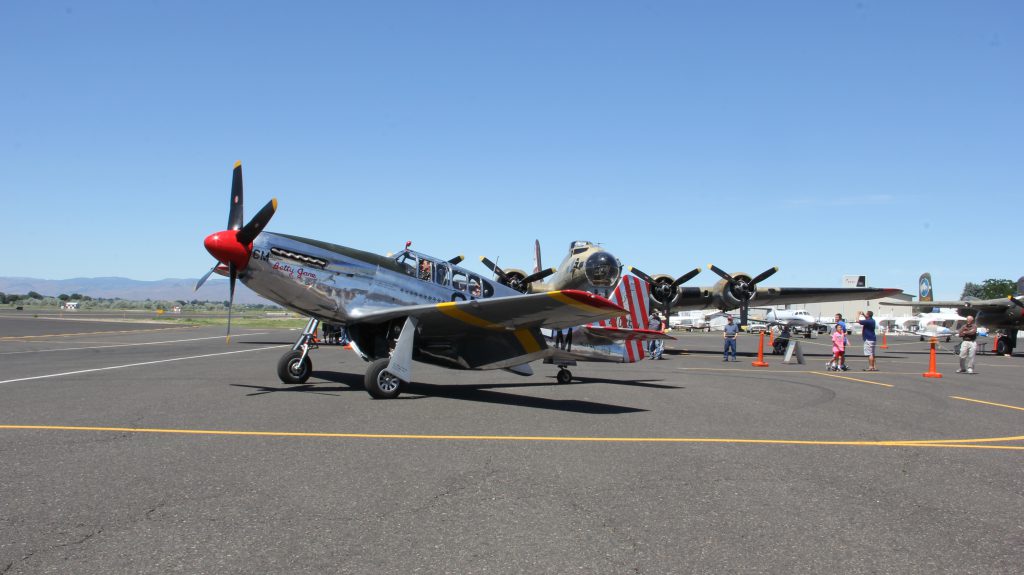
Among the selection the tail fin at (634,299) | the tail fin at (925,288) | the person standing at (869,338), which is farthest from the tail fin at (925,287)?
the tail fin at (634,299)

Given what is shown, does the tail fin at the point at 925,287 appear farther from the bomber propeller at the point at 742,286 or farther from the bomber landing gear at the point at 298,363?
the bomber landing gear at the point at 298,363

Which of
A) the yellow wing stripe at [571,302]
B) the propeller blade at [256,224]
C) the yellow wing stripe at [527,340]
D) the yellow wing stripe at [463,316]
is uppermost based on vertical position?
the propeller blade at [256,224]

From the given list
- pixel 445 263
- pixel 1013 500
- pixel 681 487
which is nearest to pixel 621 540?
pixel 681 487

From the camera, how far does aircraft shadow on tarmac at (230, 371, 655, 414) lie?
446 inches

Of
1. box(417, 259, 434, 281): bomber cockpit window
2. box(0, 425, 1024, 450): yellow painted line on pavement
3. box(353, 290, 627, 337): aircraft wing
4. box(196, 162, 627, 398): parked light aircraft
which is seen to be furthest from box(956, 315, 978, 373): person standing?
box(417, 259, 434, 281): bomber cockpit window

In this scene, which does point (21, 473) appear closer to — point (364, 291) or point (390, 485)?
point (390, 485)

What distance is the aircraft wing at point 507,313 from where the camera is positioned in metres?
10.9

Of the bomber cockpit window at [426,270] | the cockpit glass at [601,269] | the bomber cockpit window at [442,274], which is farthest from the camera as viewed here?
the cockpit glass at [601,269]

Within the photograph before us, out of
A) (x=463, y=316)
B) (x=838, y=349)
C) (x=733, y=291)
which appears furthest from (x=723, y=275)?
(x=463, y=316)

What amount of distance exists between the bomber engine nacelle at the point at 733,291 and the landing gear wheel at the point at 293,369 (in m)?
23.8

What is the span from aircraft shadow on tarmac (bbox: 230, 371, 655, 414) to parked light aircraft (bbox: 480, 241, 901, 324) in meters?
10.5

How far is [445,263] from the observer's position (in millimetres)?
14727

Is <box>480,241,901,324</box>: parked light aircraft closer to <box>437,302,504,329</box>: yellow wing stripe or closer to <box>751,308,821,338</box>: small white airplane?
<box>437,302,504,329</box>: yellow wing stripe

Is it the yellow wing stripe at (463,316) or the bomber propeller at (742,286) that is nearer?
the yellow wing stripe at (463,316)
